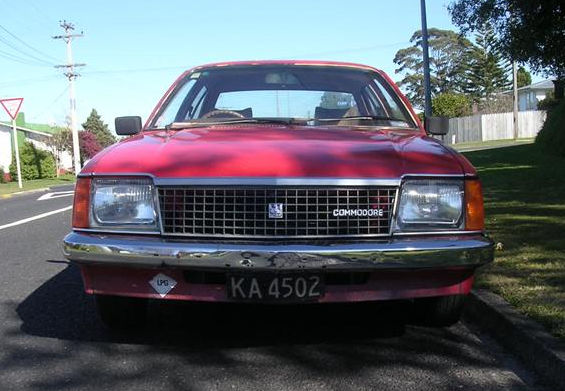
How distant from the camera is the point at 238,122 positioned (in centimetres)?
440

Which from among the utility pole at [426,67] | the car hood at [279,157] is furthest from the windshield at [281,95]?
the utility pole at [426,67]

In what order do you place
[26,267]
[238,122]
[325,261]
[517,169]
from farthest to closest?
[517,169] → [26,267] → [238,122] → [325,261]

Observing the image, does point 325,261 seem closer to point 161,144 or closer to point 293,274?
point 293,274

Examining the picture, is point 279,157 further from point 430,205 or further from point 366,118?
point 366,118

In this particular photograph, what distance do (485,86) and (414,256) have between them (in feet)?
253

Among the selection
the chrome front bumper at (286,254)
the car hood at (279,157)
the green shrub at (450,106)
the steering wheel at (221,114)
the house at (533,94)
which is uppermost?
the house at (533,94)

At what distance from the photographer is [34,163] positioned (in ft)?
109

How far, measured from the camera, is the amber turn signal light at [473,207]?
3338 mm

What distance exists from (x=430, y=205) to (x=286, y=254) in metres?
0.84

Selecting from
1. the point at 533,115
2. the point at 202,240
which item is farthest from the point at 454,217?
the point at 533,115

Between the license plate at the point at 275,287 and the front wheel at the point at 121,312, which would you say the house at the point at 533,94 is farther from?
the license plate at the point at 275,287

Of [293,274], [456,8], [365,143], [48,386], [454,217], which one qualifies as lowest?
[48,386]

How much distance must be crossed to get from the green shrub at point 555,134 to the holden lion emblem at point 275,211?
14240mm

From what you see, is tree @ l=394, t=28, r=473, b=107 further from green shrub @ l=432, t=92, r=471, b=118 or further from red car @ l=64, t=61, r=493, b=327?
red car @ l=64, t=61, r=493, b=327
